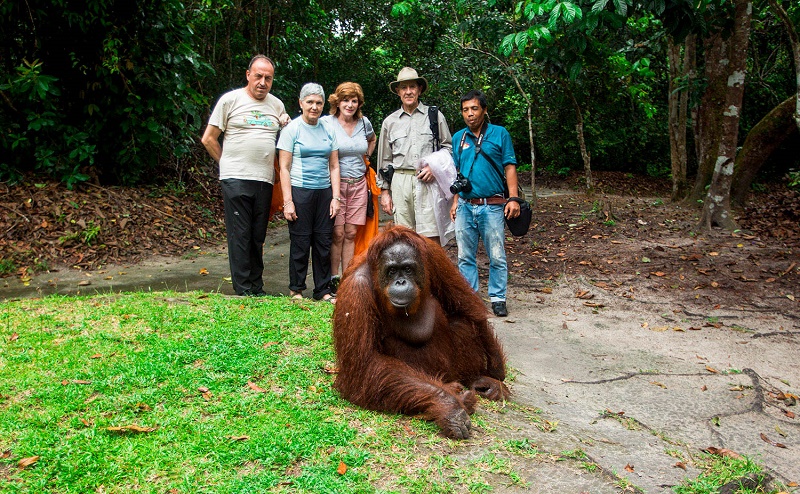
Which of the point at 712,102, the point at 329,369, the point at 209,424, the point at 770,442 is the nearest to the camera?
the point at 209,424

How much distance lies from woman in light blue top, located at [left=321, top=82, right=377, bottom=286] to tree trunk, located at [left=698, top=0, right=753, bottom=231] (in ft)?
15.1

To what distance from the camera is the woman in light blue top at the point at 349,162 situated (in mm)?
5453

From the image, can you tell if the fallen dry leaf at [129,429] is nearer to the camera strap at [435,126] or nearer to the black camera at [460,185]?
the black camera at [460,185]

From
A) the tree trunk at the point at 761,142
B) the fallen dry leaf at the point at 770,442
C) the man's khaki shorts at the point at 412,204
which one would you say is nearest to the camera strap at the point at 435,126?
the man's khaki shorts at the point at 412,204

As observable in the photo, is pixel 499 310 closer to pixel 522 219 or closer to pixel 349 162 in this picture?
pixel 522 219

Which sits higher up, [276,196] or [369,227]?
[276,196]

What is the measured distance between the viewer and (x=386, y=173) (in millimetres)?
5688

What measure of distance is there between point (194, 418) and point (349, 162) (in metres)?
3.18

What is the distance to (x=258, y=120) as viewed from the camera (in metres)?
5.28

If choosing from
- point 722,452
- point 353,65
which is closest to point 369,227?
point 722,452

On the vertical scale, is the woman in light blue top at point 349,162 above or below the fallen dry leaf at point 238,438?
above

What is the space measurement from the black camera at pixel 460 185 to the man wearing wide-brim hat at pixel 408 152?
0.30m

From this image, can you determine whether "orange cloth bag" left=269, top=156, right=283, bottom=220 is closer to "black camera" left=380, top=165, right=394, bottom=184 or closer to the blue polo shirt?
"black camera" left=380, top=165, right=394, bottom=184

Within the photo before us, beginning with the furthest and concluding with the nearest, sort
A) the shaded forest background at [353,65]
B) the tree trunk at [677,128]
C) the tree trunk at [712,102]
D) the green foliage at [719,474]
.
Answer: the tree trunk at [677,128] → the tree trunk at [712,102] → the shaded forest background at [353,65] → the green foliage at [719,474]
